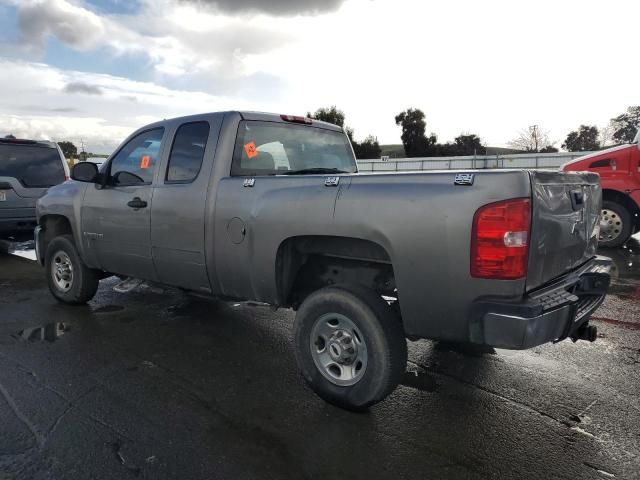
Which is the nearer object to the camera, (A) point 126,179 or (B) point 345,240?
(B) point 345,240

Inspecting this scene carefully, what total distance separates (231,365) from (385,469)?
5.82 ft

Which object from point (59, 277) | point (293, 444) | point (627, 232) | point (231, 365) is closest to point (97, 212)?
point (59, 277)

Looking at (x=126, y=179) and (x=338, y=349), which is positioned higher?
(x=126, y=179)

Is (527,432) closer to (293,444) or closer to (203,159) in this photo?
(293,444)

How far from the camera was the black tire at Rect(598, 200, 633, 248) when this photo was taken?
820 centimetres

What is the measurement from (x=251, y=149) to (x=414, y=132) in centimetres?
5470

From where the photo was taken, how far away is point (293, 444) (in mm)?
2840

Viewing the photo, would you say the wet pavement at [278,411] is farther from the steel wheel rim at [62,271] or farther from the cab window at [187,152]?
the cab window at [187,152]

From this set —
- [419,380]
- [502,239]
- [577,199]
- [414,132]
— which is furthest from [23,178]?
[414,132]

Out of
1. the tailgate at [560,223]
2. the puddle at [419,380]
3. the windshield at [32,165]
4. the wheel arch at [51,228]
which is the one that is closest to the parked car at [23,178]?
the windshield at [32,165]

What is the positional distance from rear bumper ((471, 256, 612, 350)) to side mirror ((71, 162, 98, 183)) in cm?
397

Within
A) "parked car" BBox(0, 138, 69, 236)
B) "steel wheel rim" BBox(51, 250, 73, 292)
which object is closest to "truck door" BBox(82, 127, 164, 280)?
"steel wheel rim" BBox(51, 250, 73, 292)

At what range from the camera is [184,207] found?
4031 millimetres

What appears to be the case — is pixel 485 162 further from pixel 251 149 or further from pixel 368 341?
pixel 368 341
